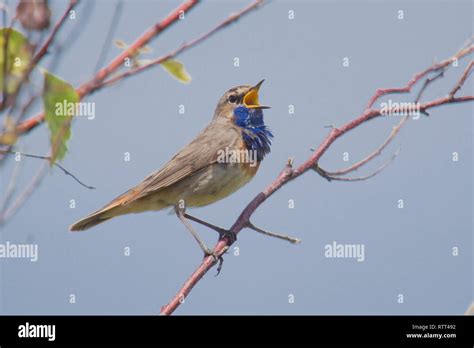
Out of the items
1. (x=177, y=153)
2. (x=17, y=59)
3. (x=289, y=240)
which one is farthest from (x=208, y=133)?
(x=17, y=59)

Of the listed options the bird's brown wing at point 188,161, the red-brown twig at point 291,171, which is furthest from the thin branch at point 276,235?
the bird's brown wing at point 188,161

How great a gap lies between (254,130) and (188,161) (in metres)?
0.71

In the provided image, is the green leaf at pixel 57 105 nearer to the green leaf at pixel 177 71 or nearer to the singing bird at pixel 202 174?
the green leaf at pixel 177 71

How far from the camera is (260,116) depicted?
6.16 meters

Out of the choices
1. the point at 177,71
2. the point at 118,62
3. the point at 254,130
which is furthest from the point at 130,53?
A: the point at 254,130

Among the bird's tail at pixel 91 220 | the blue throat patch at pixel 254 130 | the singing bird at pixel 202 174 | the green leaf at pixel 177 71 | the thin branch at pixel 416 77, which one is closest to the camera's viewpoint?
the green leaf at pixel 177 71

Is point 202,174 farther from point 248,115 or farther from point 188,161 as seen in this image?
point 248,115

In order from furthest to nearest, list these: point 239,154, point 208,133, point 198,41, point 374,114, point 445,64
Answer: point 208,133, point 239,154, point 374,114, point 445,64, point 198,41

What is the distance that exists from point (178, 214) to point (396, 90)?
3149mm

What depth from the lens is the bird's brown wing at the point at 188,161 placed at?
5.63 m

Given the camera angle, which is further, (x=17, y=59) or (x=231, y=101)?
(x=231, y=101)

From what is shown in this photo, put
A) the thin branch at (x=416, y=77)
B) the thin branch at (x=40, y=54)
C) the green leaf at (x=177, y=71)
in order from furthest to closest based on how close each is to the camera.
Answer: the thin branch at (x=416, y=77) < the green leaf at (x=177, y=71) < the thin branch at (x=40, y=54)

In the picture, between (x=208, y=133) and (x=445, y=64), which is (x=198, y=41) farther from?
(x=208, y=133)

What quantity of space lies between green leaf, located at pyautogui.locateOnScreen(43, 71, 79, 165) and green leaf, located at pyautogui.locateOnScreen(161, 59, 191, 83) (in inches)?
15.0
